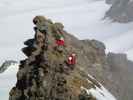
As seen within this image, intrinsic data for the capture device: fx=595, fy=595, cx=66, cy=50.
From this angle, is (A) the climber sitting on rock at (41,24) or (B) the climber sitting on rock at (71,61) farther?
(A) the climber sitting on rock at (41,24)

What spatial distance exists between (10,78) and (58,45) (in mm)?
27565

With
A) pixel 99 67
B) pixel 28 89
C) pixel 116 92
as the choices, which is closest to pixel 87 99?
pixel 28 89

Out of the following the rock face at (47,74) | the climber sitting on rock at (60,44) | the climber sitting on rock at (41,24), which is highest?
the climber sitting on rock at (41,24)

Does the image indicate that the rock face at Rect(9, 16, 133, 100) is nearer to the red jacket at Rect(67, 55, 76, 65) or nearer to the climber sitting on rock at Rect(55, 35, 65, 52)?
the climber sitting on rock at Rect(55, 35, 65, 52)

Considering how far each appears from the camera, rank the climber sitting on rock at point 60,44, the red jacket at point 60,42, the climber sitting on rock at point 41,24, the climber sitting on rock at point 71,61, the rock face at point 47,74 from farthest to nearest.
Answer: the climber sitting on rock at point 41,24, the red jacket at point 60,42, the climber sitting on rock at point 60,44, the climber sitting on rock at point 71,61, the rock face at point 47,74

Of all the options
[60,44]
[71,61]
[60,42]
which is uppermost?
[60,42]

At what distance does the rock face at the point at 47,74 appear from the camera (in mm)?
44719

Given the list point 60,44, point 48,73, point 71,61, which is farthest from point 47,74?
point 60,44

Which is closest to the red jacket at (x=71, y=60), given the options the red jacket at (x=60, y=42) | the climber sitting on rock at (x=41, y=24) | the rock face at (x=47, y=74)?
the rock face at (x=47, y=74)

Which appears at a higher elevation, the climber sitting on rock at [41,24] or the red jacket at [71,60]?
the climber sitting on rock at [41,24]

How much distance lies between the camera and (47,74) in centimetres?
4584

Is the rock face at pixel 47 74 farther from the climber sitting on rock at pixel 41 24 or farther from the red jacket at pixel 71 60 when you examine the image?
the red jacket at pixel 71 60

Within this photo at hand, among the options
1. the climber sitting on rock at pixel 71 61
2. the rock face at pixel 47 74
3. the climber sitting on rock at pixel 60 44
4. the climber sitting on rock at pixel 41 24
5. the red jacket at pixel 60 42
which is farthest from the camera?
the climber sitting on rock at pixel 41 24

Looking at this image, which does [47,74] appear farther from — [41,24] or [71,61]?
[41,24]
